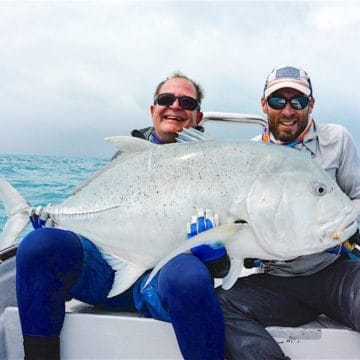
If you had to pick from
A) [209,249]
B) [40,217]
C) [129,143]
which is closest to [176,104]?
[129,143]

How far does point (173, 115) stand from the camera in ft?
8.29

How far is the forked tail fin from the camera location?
90.8 inches

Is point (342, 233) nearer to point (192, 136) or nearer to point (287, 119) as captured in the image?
point (192, 136)

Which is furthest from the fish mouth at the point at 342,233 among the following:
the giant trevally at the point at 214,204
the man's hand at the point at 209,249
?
the man's hand at the point at 209,249

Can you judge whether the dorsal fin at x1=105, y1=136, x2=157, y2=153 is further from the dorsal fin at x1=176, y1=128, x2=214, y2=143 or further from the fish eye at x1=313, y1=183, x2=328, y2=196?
the fish eye at x1=313, y1=183, x2=328, y2=196

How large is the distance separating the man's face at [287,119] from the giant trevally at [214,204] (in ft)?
1.79

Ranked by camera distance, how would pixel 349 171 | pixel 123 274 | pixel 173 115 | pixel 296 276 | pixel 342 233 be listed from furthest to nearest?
1. pixel 173 115
2. pixel 349 171
3. pixel 296 276
4. pixel 123 274
5. pixel 342 233

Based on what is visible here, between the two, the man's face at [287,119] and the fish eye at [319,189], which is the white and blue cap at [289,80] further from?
the fish eye at [319,189]

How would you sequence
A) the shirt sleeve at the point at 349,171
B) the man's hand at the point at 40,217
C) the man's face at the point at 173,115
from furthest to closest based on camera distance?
1. the man's face at the point at 173,115
2. the shirt sleeve at the point at 349,171
3. the man's hand at the point at 40,217

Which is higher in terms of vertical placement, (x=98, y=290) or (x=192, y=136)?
(x=192, y=136)

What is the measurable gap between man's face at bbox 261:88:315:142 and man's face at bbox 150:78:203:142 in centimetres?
45

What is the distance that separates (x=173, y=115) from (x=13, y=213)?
0.99 m

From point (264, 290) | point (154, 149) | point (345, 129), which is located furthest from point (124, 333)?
point (345, 129)

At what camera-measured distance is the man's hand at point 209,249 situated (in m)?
1.65
